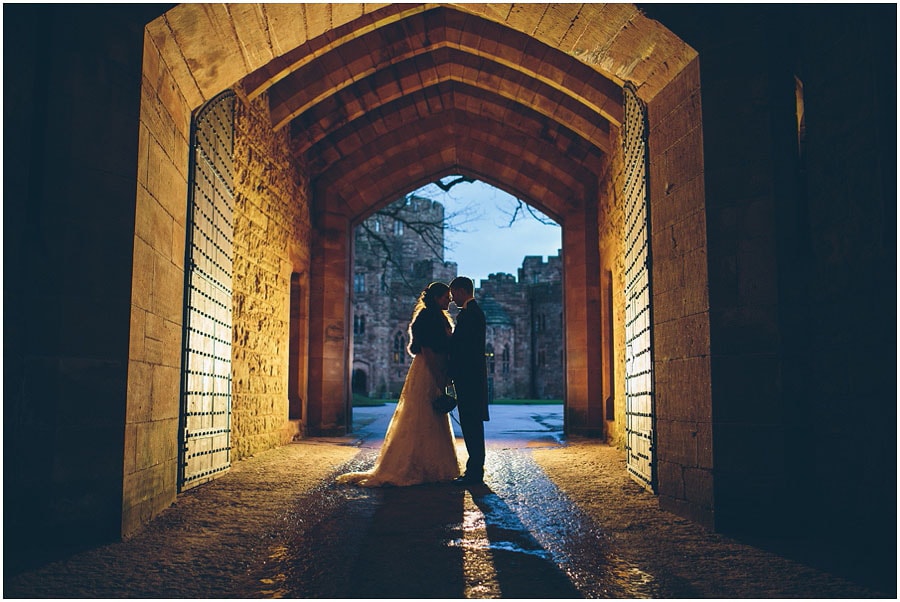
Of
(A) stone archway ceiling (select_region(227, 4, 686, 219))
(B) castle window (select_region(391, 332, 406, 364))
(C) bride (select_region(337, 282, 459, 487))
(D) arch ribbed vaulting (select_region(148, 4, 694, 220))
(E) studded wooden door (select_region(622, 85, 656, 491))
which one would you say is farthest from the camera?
(B) castle window (select_region(391, 332, 406, 364))

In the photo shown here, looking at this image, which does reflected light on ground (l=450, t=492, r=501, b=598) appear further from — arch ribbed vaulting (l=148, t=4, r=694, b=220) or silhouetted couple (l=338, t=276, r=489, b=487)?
arch ribbed vaulting (l=148, t=4, r=694, b=220)

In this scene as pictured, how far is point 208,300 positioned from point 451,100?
5.25 m

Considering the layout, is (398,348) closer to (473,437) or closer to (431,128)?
(431,128)

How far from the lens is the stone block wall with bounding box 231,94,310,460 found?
23.6 feet

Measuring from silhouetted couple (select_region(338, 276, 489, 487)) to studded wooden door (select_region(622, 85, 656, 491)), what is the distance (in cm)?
120

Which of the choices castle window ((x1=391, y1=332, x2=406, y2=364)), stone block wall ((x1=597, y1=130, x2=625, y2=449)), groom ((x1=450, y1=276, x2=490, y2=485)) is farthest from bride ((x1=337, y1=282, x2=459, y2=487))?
castle window ((x1=391, y1=332, x2=406, y2=364))

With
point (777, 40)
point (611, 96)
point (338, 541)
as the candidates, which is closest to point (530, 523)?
point (338, 541)

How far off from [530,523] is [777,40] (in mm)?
3053

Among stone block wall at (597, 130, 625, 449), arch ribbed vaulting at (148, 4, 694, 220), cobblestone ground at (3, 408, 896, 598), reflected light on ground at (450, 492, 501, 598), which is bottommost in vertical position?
cobblestone ground at (3, 408, 896, 598)

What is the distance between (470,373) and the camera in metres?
5.75

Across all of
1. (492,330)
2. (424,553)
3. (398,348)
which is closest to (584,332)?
(424,553)

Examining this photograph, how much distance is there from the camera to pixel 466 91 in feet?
31.6

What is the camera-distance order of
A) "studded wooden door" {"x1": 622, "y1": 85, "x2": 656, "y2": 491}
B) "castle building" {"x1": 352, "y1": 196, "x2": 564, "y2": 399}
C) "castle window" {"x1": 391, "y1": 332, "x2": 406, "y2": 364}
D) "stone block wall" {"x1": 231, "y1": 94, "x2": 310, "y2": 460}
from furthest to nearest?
"castle window" {"x1": 391, "y1": 332, "x2": 406, "y2": 364} → "castle building" {"x1": 352, "y1": 196, "x2": 564, "y2": 399} → "stone block wall" {"x1": 231, "y1": 94, "x2": 310, "y2": 460} → "studded wooden door" {"x1": 622, "y1": 85, "x2": 656, "y2": 491}

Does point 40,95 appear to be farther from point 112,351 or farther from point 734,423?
point 734,423
